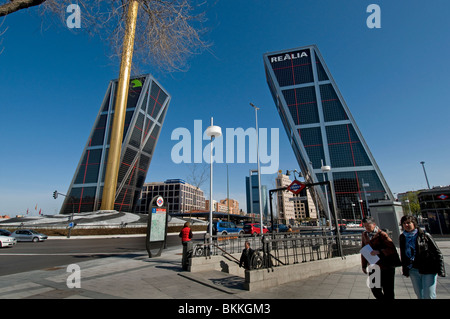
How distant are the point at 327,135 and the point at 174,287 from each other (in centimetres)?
6739

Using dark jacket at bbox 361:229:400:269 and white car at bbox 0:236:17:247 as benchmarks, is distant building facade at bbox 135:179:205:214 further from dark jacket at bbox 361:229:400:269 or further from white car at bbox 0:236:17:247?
dark jacket at bbox 361:229:400:269

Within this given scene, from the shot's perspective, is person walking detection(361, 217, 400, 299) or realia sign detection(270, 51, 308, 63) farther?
realia sign detection(270, 51, 308, 63)

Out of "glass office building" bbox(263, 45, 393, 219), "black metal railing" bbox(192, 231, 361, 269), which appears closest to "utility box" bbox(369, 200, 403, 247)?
"black metal railing" bbox(192, 231, 361, 269)

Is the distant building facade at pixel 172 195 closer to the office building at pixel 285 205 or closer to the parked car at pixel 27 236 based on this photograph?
the office building at pixel 285 205

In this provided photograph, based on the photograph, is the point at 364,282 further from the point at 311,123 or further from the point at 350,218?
the point at 350,218

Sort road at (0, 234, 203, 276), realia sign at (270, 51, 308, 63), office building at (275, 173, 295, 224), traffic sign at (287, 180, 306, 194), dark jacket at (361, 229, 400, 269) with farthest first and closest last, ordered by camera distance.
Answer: office building at (275, 173, 295, 224) < realia sign at (270, 51, 308, 63) < traffic sign at (287, 180, 306, 194) < road at (0, 234, 203, 276) < dark jacket at (361, 229, 400, 269)

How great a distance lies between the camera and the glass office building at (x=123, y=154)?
248ft

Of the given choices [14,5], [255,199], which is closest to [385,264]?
[14,5]

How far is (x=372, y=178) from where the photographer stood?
2404 inches

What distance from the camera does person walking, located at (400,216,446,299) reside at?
3.06m

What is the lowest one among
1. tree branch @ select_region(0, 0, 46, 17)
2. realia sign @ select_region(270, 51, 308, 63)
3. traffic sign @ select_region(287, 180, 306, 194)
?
traffic sign @ select_region(287, 180, 306, 194)

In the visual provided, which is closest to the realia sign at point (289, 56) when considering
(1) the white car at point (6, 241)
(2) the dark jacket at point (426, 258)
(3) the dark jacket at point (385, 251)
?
(1) the white car at point (6, 241)

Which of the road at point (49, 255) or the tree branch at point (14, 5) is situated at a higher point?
the tree branch at point (14, 5)

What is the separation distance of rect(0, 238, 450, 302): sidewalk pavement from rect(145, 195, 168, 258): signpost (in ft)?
10.1
